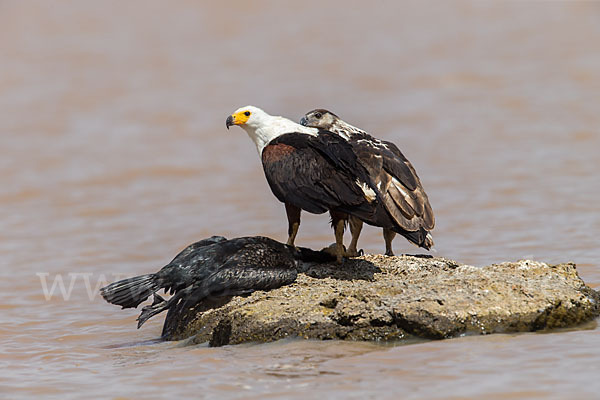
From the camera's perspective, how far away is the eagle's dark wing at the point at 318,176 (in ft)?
22.9

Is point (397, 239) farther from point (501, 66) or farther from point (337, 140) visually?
point (501, 66)

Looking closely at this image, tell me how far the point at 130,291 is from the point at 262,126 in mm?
1759

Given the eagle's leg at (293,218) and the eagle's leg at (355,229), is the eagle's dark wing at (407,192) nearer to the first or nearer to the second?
the eagle's leg at (355,229)

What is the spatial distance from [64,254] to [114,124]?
21.2 ft

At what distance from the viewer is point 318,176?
7.05m

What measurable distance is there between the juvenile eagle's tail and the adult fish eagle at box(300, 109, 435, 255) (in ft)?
5.23

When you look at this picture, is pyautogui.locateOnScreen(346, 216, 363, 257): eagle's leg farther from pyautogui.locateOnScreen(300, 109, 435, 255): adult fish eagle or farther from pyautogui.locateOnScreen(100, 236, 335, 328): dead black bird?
pyautogui.locateOnScreen(100, 236, 335, 328): dead black bird

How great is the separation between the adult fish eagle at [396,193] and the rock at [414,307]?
0.56 meters

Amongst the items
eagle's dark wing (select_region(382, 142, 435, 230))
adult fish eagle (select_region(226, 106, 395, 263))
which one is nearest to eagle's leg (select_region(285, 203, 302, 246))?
adult fish eagle (select_region(226, 106, 395, 263))

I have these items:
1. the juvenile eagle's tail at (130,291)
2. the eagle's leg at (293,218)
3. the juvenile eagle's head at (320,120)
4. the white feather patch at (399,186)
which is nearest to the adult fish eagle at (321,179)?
the eagle's leg at (293,218)

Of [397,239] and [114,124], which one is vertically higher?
[114,124]

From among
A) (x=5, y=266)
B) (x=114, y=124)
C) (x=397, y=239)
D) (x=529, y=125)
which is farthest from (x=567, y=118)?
(x=5, y=266)

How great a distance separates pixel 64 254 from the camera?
12.0 meters

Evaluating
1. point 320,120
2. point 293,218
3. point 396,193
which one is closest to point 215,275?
point 293,218
